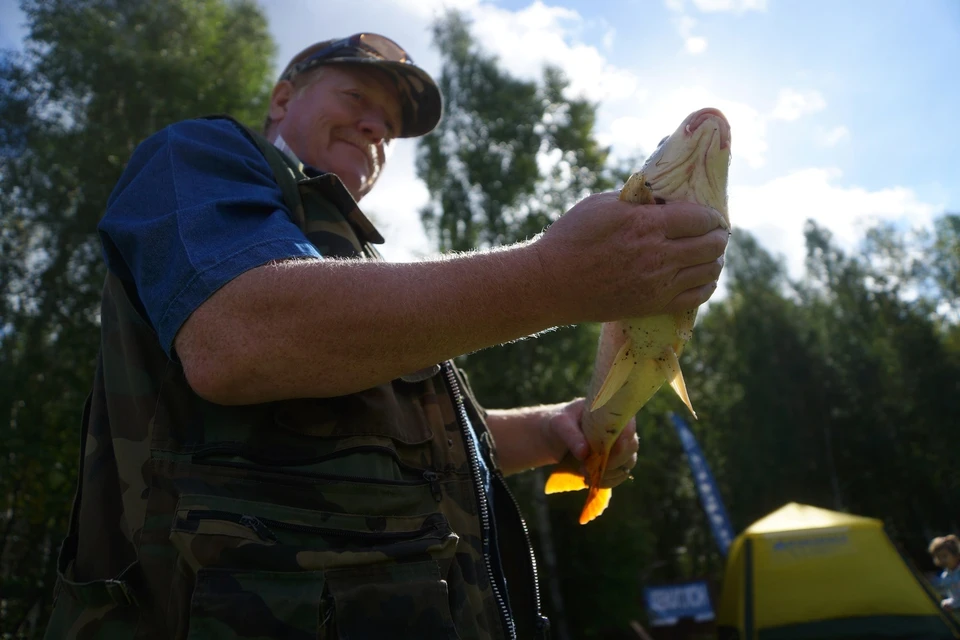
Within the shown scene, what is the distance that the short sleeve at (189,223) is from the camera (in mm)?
1357

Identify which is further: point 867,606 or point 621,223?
point 867,606

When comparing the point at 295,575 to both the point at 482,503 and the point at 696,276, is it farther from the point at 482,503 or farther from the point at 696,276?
the point at 696,276

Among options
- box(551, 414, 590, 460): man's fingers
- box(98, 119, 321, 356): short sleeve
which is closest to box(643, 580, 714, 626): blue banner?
box(551, 414, 590, 460): man's fingers

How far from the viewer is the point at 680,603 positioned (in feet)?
46.6

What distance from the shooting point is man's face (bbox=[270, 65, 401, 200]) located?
2.77 metres

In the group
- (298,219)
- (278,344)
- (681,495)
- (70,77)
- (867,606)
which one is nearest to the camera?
(278,344)

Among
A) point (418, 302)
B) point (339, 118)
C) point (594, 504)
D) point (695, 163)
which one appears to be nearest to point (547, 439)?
point (594, 504)

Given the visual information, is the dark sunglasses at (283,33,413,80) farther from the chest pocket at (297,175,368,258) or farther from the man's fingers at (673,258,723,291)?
the man's fingers at (673,258,723,291)

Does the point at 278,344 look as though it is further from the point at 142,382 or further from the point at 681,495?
the point at 681,495

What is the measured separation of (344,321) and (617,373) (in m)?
1.03

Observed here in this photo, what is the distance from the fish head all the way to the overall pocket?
1178 mm

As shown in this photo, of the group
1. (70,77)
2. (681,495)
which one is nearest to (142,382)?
(70,77)

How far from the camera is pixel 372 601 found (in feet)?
4.59

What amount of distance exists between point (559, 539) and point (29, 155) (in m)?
16.1
